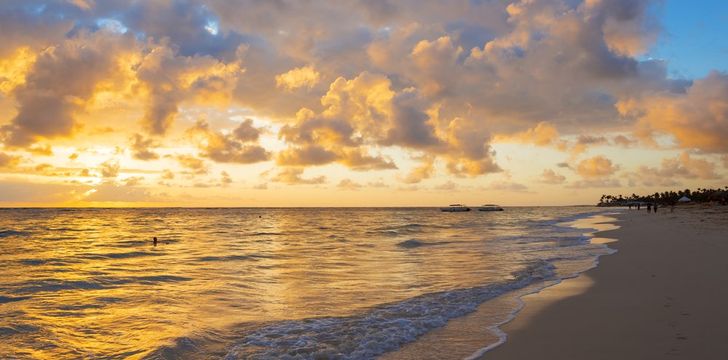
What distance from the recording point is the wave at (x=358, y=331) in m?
9.19

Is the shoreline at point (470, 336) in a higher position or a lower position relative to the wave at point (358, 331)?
higher

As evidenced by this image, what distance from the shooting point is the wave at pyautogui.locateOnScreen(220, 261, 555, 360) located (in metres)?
9.19

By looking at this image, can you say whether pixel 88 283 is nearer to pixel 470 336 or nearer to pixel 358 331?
pixel 358 331

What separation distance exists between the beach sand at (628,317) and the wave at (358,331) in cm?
187

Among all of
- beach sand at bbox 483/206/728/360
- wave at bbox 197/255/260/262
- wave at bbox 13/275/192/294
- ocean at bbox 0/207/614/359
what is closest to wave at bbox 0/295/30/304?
ocean at bbox 0/207/614/359

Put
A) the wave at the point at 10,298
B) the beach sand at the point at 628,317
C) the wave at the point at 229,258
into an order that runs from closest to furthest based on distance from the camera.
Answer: the beach sand at the point at 628,317 < the wave at the point at 10,298 < the wave at the point at 229,258

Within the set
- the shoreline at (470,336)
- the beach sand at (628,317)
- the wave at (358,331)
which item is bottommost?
the wave at (358,331)

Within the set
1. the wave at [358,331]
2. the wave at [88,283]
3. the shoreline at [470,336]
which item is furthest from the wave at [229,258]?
the shoreline at [470,336]

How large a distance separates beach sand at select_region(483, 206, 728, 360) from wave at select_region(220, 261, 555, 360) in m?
1.87

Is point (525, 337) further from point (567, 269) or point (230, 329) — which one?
point (567, 269)

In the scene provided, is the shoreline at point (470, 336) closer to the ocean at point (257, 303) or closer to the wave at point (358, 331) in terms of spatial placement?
the ocean at point (257, 303)

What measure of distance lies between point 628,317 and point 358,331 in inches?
226

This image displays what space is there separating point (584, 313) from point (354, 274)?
1068 centimetres

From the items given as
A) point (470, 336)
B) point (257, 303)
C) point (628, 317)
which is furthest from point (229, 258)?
point (628, 317)
